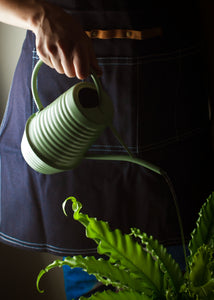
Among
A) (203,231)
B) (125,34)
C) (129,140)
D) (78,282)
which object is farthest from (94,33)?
(78,282)

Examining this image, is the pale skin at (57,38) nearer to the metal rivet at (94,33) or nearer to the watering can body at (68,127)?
the watering can body at (68,127)

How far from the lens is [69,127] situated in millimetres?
605

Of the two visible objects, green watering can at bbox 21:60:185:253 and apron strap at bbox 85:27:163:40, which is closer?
green watering can at bbox 21:60:185:253

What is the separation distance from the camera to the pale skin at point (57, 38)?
0.65 meters

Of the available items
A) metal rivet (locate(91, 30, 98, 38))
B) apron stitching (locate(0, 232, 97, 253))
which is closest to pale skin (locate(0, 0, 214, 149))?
metal rivet (locate(91, 30, 98, 38))

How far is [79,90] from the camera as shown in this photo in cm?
61

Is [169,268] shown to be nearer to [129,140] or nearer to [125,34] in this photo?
[129,140]

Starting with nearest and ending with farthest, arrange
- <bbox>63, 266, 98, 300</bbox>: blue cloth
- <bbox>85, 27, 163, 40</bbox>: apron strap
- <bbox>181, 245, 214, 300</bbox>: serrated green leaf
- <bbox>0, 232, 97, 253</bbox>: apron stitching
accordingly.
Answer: <bbox>181, 245, 214, 300</bbox>: serrated green leaf
<bbox>85, 27, 163, 40</bbox>: apron strap
<bbox>0, 232, 97, 253</bbox>: apron stitching
<bbox>63, 266, 98, 300</bbox>: blue cloth

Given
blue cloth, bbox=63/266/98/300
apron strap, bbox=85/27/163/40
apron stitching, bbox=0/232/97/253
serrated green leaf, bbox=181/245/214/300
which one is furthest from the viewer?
blue cloth, bbox=63/266/98/300

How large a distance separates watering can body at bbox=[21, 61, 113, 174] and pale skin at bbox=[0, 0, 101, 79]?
0.15ft

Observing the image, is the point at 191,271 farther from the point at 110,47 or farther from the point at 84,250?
the point at 110,47

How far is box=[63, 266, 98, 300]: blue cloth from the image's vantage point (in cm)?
124

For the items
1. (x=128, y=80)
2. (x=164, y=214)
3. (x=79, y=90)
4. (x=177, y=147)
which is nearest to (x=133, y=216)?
(x=164, y=214)

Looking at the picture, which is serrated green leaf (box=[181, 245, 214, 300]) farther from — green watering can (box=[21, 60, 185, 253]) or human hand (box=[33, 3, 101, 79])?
human hand (box=[33, 3, 101, 79])
